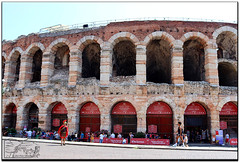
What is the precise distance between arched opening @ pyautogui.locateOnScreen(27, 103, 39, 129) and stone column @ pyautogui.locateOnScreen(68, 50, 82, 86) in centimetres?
521

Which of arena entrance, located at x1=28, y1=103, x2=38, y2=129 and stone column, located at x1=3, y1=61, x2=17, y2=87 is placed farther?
stone column, located at x1=3, y1=61, x2=17, y2=87

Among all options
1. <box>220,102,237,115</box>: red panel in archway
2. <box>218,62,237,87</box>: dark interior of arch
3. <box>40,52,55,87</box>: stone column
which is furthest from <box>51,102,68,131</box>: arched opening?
<box>218,62,237,87</box>: dark interior of arch

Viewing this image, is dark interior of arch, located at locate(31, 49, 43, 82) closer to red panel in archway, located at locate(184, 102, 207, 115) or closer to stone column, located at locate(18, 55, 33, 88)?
stone column, located at locate(18, 55, 33, 88)

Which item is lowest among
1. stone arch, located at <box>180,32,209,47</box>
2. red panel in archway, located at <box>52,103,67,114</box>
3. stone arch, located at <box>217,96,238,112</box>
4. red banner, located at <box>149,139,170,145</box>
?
red banner, located at <box>149,139,170,145</box>

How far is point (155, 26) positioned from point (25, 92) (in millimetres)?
14061

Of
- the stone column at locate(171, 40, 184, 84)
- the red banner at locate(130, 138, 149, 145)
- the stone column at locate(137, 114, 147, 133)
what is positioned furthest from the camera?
the stone column at locate(171, 40, 184, 84)

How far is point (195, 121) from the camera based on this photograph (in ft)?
51.4

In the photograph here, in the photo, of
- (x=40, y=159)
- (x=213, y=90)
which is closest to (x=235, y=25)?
(x=213, y=90)

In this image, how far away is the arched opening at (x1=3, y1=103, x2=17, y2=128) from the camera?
19.0 meters

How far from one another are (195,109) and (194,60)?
5830 millimetres

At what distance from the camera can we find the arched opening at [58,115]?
666 inches

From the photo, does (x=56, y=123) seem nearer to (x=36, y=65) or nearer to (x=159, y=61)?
(x=36, y=65)

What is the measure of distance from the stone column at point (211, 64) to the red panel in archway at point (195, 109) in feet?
7.42

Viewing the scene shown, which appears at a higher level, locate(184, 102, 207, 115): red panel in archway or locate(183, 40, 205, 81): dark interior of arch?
locate(183, 40, 205, 81): dark interior of arch
